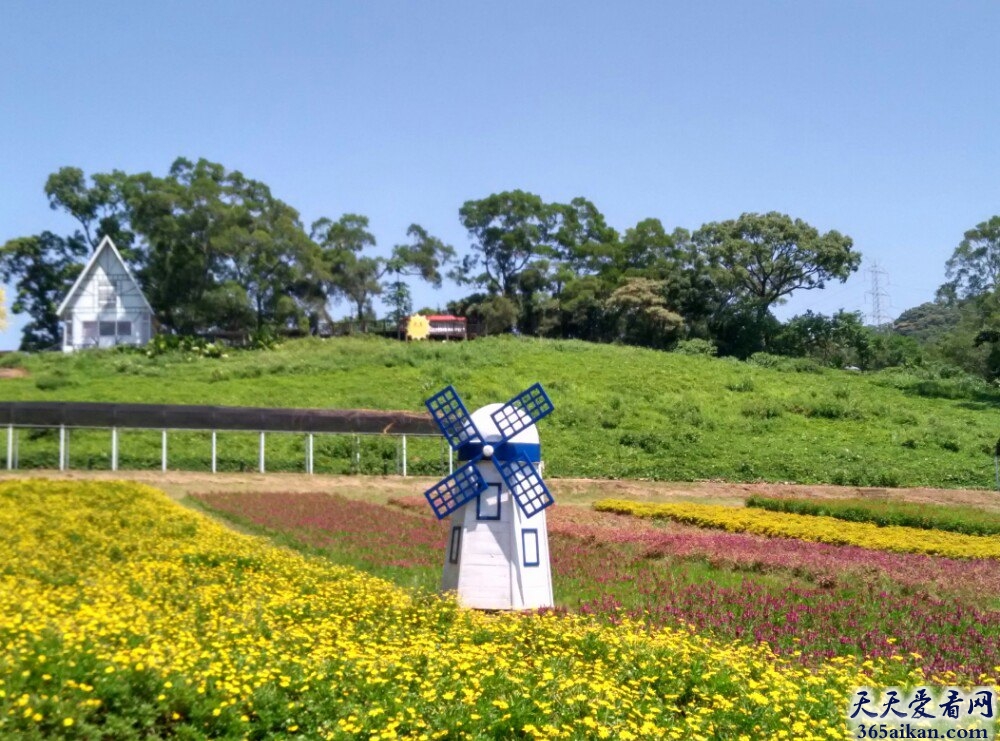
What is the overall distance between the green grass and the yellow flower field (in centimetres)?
54

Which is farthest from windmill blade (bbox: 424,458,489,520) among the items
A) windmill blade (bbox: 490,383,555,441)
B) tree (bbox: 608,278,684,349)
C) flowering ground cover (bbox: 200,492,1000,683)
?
tree (bbox: 608,278,684,349)

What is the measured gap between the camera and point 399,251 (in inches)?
2739

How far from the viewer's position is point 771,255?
212 feet

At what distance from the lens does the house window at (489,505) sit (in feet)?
38.7

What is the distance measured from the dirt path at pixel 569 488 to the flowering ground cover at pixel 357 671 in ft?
47.6

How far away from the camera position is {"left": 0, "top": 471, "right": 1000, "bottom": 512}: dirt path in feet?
85.1

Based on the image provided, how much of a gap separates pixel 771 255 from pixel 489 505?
56002 mm

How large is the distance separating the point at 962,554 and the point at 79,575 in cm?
1345

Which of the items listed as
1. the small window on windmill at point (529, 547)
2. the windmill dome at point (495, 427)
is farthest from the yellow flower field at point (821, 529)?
the windmill dome at point (495, 427)

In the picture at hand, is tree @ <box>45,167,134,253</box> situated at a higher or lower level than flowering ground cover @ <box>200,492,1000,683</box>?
higher

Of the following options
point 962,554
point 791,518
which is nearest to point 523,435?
point 962,554

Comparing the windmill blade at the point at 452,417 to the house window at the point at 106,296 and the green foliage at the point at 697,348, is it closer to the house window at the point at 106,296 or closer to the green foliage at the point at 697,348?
the house window at the point at 106,296

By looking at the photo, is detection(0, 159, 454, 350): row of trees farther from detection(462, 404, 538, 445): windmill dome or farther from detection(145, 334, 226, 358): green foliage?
detection(462, 404, 538, 445): windmill dome

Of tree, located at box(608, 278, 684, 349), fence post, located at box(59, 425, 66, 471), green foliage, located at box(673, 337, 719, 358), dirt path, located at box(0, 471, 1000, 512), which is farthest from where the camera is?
tree, located at box(608, 278, 684, 349)
